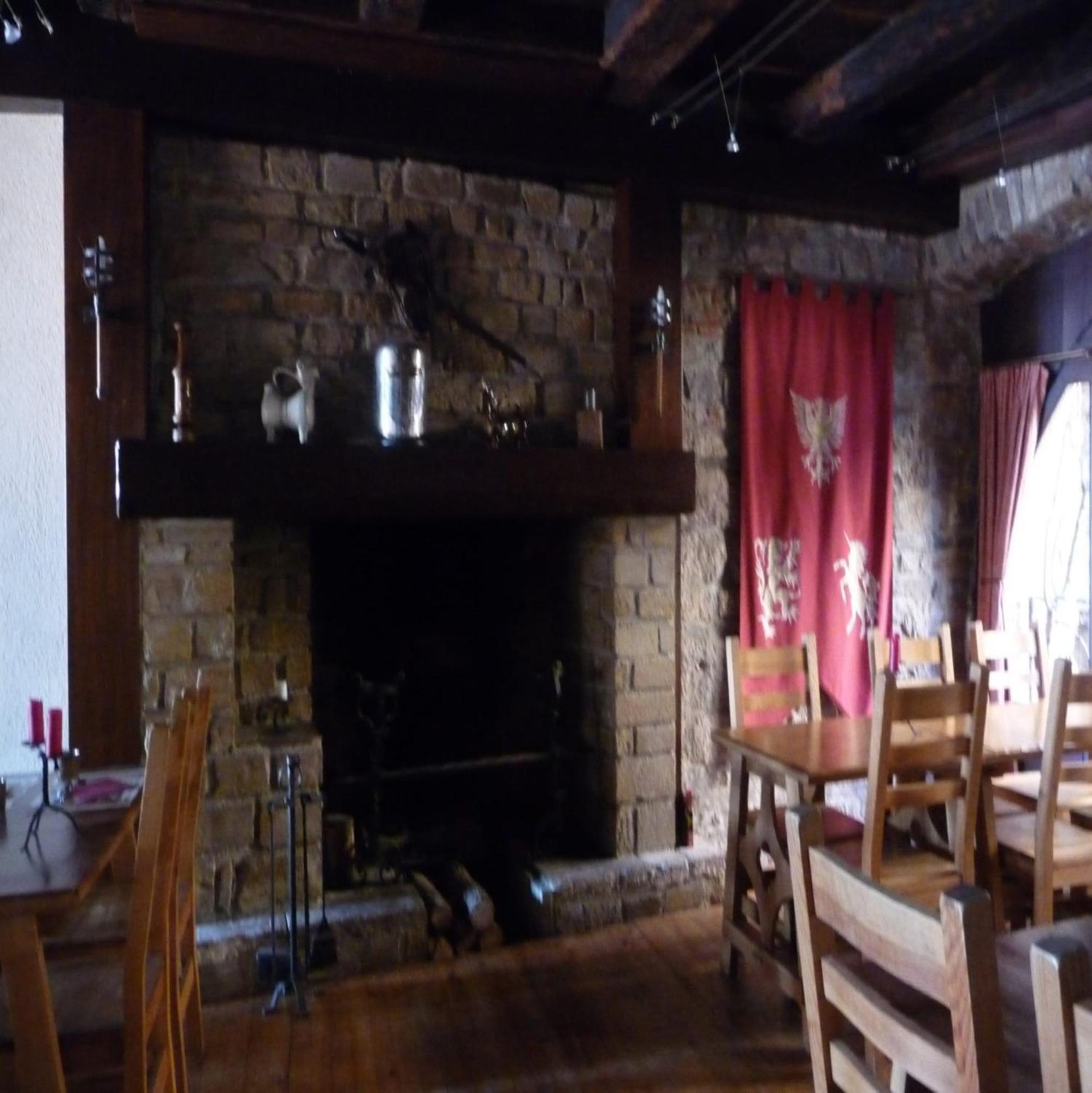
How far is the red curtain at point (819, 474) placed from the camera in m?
3.55

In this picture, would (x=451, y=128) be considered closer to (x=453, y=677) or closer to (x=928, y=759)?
(x=453, y=677)

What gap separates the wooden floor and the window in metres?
1.96

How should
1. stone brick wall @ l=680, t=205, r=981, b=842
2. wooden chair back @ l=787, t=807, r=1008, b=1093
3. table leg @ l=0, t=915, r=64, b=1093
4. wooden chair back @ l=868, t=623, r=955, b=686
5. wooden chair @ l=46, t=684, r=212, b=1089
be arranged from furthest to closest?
1. stone brick wall @ l=680, t=205, r=981, b=842
2. wooden chair back @ l=868, t=623, r=955, b=686
3. wooden chair @ l=46, t=684, r=212, b=1089
4. table leg @ l=0, t=915, r=64, b=1093
5. wooden chair back @ l=787, t=807, r=1008, b=1093

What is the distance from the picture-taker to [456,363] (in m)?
3.20

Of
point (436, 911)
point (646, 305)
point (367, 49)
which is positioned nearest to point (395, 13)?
point (367, 49)

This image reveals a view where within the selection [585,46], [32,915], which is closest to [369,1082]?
[32,915]

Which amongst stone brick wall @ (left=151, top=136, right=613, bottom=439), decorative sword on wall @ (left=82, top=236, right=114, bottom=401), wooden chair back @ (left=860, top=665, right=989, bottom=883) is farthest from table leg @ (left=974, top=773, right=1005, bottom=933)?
decorative sword on wall @ (left=82, top=236, right=114, bottom=401)

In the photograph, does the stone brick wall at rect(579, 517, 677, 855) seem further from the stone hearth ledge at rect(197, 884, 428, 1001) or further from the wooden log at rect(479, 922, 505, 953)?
the stone hearth ledge at rect(197, 884, 428, 1001)

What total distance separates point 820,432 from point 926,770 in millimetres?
1626

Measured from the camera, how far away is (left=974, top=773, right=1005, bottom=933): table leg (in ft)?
8.39

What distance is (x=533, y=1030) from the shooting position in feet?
8.34

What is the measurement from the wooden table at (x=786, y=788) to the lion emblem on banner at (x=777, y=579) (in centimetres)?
74

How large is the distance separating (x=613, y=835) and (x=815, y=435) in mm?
1700

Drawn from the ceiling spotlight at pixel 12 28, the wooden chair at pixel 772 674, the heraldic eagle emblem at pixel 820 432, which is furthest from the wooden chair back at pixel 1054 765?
the ceiling spotlight at pixel 12 28
